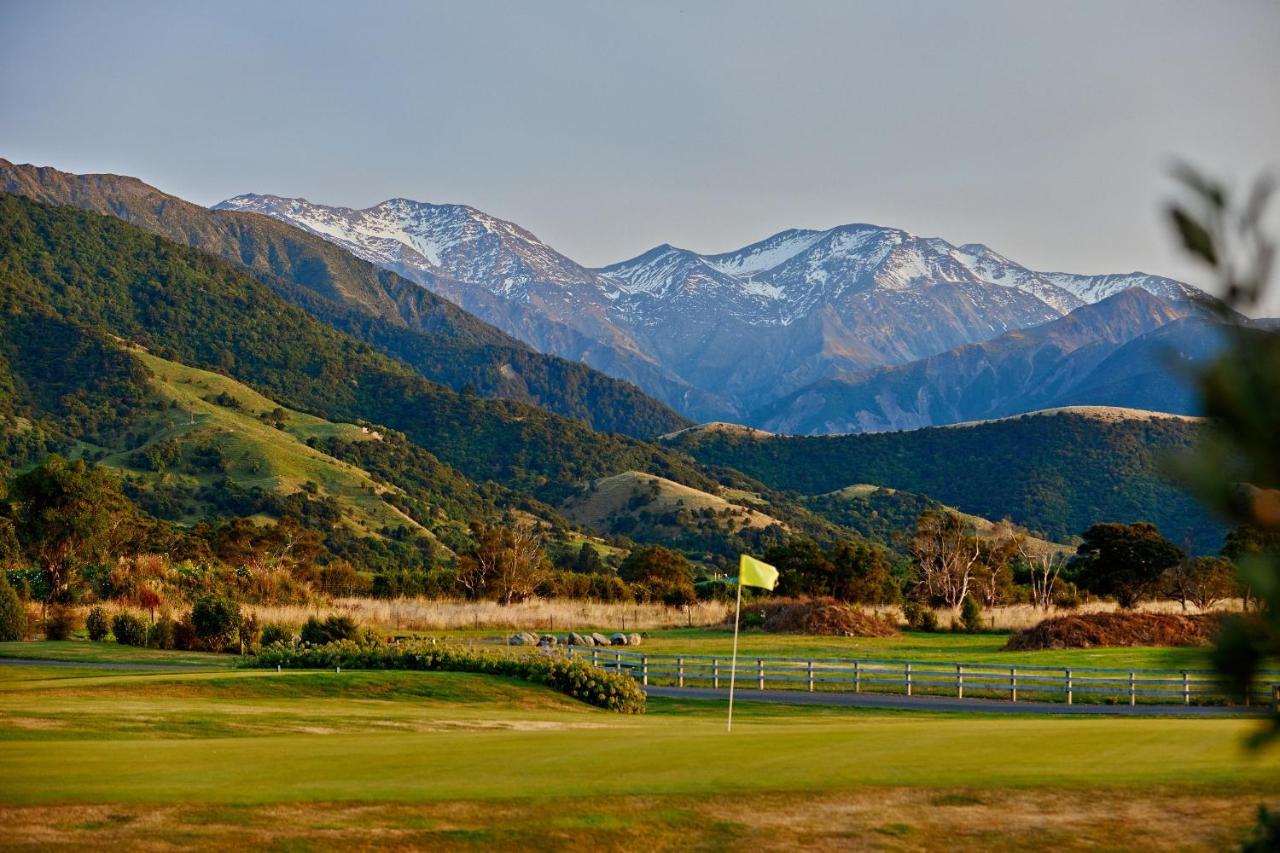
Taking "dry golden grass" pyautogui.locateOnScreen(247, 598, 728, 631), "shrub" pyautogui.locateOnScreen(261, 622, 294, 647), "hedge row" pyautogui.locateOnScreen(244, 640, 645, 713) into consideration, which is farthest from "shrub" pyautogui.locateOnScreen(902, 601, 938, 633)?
"shrub" pyautogui.locateOnScreen(261, 622, 294, 647)

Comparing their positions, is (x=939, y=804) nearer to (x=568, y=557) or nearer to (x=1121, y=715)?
(x=1121, y=715)

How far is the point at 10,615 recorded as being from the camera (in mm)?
39000

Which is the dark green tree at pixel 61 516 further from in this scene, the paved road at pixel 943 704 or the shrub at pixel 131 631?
the paved road at pixel 943 704

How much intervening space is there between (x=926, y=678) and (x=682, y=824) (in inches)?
852

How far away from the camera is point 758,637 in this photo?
5112 centimetres

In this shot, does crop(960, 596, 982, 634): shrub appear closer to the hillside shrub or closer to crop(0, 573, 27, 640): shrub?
the hillside shrub

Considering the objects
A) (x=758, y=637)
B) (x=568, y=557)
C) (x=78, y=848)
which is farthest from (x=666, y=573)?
(x=78, y=848)

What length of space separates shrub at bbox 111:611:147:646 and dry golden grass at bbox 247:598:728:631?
6.29 metres

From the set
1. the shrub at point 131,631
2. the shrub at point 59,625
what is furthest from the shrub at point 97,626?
the shrub at point 131,631

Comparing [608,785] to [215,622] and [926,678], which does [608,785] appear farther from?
[215,622]

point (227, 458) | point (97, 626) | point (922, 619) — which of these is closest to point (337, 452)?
point (227, 458)

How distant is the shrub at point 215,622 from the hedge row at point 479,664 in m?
6.94

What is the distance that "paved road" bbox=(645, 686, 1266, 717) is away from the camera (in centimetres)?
2997

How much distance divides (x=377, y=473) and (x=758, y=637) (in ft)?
308
